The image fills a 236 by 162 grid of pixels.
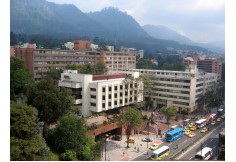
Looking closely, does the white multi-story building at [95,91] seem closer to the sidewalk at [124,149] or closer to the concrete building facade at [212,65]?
the sidewalk at [124,149]

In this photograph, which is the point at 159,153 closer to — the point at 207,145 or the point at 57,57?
the point at 207,145

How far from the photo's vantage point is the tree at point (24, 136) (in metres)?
19.5

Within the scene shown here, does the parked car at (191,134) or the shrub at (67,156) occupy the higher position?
the shrub at (67,156)

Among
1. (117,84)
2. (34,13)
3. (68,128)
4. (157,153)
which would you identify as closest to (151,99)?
(117,84)

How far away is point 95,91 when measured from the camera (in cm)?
3519

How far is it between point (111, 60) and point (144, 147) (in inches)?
1605

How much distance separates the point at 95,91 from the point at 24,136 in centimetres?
1526

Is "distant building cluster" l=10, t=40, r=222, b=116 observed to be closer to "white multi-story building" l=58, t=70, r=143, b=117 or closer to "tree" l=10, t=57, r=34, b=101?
"white multi-story building" l=58, t=70, r=143, b=117

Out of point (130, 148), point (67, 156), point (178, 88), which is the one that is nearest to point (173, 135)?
point (130, 148)

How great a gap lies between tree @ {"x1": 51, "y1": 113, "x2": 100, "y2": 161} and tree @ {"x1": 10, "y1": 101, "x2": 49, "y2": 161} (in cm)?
266

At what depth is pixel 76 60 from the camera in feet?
197

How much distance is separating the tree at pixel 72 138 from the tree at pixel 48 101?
113 centimetres

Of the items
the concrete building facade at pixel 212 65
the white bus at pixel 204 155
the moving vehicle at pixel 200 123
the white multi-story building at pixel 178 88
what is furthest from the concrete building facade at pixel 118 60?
the white bus at pixel 204 155

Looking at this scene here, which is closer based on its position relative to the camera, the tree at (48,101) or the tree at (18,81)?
the tree at (48,101)
